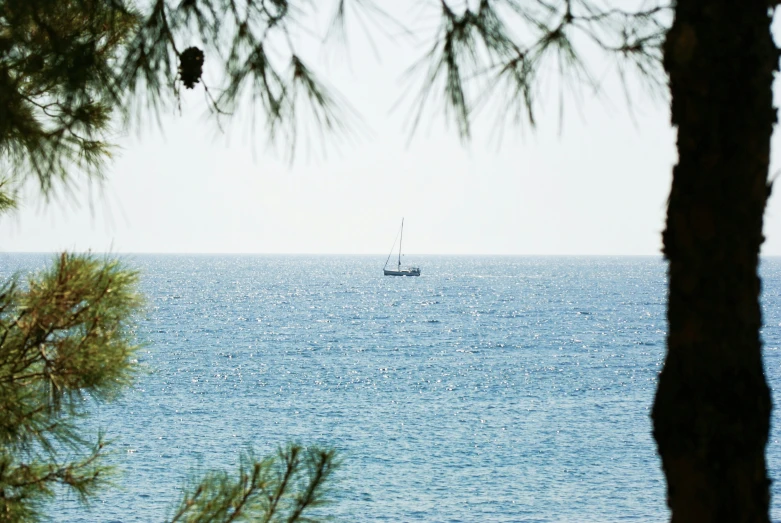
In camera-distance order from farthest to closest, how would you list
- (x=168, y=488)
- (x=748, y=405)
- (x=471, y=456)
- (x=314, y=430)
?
(x=314, y=430)
(x=471, y=456)
(x=168, y=488)
(x=748, y=405)

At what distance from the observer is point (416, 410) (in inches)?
1513

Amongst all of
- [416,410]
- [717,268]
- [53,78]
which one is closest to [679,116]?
[717,268]

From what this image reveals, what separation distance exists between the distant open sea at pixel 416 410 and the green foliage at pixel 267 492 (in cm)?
43

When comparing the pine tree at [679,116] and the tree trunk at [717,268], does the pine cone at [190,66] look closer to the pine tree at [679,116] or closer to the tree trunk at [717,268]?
the pine tree at [679,116]

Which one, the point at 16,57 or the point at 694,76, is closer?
the point at 694,76

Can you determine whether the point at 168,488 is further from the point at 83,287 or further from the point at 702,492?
the point at 702,492

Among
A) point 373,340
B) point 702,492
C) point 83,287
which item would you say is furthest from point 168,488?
point 373,340

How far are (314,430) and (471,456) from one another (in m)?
6.82

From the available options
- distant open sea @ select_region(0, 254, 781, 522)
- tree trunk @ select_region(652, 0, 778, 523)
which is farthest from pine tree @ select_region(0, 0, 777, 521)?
distant open sea @ select_region(0, 254, 781, 522)

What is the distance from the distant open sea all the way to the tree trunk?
7.76ft

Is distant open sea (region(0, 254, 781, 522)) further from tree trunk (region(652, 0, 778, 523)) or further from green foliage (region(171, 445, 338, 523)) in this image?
tree trunk (region(652, 0, 778, 523))

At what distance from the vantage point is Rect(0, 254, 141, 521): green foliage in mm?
3486

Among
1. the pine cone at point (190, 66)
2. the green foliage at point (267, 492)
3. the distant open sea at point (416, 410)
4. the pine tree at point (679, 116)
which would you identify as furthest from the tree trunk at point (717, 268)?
the distant open sea at point (416, 410)

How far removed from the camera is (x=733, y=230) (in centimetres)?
209
